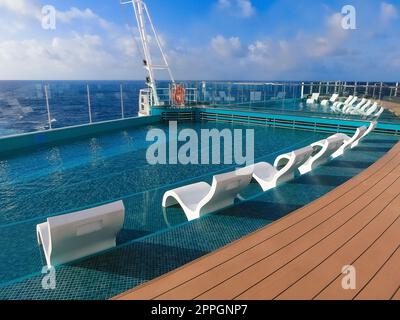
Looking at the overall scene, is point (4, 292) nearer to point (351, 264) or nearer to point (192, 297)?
point (192, 297)

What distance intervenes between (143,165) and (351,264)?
4326 mm

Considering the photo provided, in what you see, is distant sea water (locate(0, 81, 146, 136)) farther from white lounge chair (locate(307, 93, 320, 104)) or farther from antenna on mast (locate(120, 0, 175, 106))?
white lounge chair (locate(307, 93, 320, 104))

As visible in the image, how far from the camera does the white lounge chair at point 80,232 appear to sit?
2.08 meters

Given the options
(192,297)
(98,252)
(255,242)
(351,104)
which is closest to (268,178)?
(255,242)

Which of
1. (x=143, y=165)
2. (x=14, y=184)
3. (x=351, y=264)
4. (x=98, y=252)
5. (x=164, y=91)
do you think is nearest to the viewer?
(x=351, y=264)

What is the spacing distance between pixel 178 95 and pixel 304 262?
10390mm

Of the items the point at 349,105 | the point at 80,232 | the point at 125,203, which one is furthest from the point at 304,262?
the point at 349,105

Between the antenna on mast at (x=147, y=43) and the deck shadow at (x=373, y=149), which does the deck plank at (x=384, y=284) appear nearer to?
the deck shadow at (x=373, y=149)

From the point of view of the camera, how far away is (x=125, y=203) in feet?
12.6

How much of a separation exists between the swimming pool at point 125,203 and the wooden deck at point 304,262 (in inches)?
17.9

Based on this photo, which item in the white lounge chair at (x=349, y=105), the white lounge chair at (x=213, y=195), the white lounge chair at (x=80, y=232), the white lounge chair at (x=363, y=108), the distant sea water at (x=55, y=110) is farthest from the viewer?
the white lounge chair at (x=349, y=105)

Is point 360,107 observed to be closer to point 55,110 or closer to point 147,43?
point 147,43

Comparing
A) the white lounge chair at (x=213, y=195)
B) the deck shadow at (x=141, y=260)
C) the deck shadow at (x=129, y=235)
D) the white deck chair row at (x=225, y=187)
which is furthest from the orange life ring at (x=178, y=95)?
the deck shadow at (x=141, y=260)
